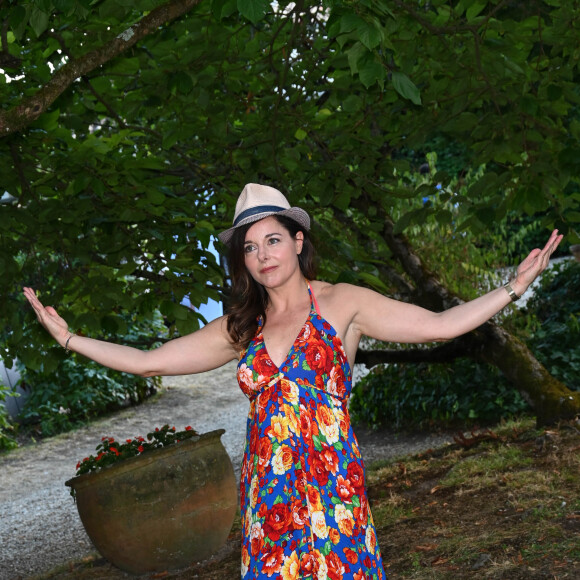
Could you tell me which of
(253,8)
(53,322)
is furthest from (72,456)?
(253,8)

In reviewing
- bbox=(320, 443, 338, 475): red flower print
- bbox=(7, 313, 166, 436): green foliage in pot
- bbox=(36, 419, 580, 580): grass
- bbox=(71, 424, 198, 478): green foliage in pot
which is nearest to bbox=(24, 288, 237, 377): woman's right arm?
bbox=(320, 443, 338, 475): red flower print

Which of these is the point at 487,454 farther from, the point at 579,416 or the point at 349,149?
the point at 349,149

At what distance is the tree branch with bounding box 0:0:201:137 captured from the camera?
9.91 ft

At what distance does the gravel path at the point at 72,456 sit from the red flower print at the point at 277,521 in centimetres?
450

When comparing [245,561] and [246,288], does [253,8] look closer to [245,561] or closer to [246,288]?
[246,288]

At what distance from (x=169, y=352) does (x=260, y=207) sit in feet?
2.09

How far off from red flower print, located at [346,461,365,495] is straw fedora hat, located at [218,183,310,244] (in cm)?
85

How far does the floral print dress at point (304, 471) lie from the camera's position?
2.52 meters

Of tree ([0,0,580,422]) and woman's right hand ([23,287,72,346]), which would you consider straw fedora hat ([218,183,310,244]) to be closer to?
woman's right hand ([23,287,72,346])

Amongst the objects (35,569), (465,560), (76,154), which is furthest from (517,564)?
(35,569)

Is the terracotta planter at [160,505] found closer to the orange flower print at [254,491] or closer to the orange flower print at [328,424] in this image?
the orange flower print at [254,491]

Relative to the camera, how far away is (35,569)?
6.66 metres

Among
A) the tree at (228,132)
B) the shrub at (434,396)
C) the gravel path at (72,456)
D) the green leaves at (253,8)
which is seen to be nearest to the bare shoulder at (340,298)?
the green leaves at (253,8)

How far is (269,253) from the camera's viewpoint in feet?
9.27
